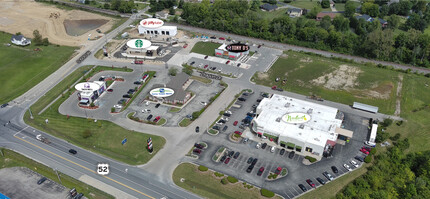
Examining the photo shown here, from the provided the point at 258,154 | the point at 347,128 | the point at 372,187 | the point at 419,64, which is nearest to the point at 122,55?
the point at 258,154

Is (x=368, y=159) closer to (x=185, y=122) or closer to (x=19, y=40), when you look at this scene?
(x=185, y=122)

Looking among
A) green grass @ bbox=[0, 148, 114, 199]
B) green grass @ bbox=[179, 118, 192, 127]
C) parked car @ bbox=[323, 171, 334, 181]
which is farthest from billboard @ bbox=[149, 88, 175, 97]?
parked car @ bbox=[323, 171, 334, 181]

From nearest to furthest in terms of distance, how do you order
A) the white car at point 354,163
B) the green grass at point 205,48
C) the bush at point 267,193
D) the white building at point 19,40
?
the bush at point 267,193 → the white car at point 354,163 → the green grass at point 205,48 → the white building at point 19,40

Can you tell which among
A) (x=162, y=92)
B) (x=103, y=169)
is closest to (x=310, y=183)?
(x=103, y=169)

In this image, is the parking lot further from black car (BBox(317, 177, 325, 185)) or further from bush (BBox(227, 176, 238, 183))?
bush (BBox(227, 176, 238, 183))

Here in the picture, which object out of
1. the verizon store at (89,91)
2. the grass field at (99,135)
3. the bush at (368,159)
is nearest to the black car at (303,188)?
the bush at (368,159)

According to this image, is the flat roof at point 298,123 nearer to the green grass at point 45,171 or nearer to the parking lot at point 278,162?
the parking lot at point 278,162
